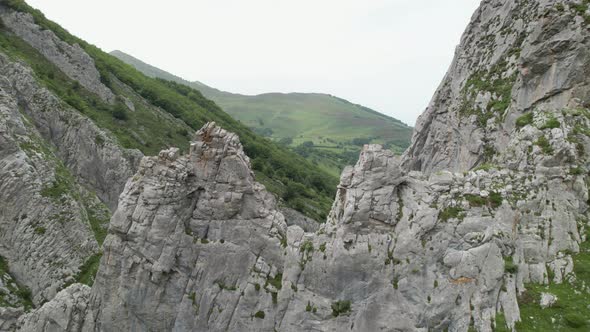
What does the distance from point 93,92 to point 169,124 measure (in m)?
16.8

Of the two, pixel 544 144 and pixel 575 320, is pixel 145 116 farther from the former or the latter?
pixel 575 320

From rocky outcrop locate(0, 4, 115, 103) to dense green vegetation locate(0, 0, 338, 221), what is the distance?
2.11 metres

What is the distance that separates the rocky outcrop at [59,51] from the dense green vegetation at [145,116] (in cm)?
211

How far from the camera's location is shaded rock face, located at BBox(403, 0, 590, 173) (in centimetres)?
3744

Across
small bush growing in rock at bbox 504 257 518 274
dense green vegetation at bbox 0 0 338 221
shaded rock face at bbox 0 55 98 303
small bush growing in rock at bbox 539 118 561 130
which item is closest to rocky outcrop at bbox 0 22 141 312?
shaded rock face at bbox 0 55 98 303

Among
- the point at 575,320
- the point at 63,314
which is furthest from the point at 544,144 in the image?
the point at 63,314

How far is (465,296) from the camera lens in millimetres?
26297

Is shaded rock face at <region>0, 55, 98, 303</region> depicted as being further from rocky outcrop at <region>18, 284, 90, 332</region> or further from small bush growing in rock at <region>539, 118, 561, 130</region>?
small bush growing in rock at <region>539, 118, 561, 130</region>

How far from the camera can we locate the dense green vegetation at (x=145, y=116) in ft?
240

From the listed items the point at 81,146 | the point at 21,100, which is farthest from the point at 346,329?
the point at 21,100

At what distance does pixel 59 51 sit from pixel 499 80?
258 ft

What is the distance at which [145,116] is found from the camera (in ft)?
291

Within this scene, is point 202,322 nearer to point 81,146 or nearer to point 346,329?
point 346,329

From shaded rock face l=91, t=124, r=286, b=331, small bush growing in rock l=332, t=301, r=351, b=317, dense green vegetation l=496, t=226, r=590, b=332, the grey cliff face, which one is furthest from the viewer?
shaded rock face l=91, t=124, r=286, b=331
